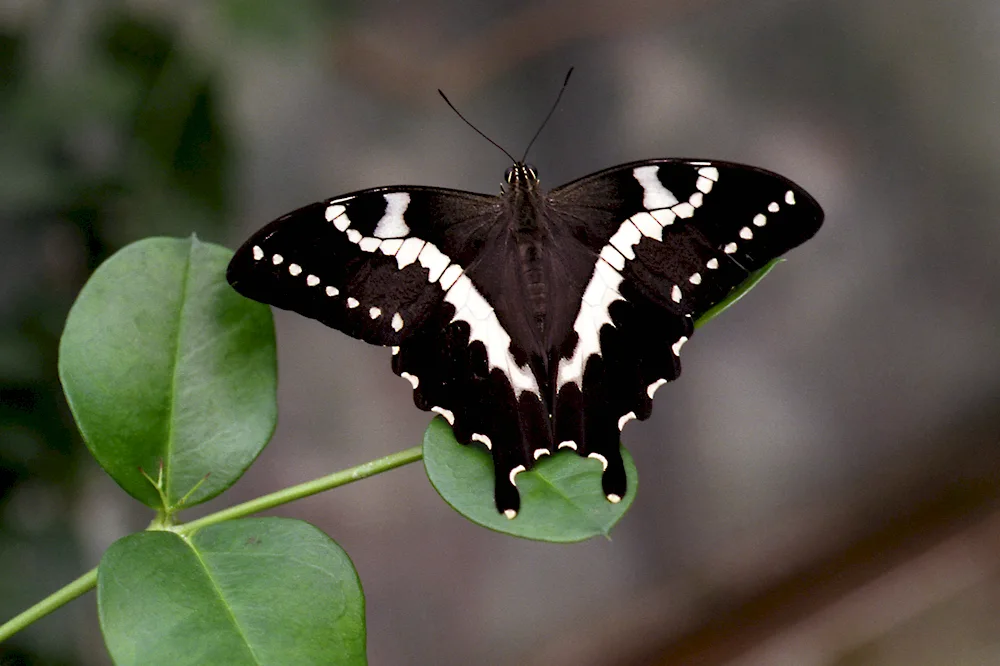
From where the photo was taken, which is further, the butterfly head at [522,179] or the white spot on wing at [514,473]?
the butterfly head at [522,179]

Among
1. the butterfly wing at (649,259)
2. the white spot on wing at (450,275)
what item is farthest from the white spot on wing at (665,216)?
the white spot on wing at (450,275)

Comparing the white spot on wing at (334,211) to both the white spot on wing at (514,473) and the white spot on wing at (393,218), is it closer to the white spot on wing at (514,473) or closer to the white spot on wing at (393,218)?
the white spot on wing at (393,218)

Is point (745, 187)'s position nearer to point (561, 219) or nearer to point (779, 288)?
point (561, 219)

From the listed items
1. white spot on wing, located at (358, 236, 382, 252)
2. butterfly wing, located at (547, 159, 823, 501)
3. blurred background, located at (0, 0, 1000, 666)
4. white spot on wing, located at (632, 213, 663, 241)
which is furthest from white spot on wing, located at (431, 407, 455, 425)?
blurred background, located at (0, 0, 1000, 666)

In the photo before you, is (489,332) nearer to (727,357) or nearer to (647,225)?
(647,225)

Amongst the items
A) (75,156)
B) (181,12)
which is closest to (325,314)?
(75,156)

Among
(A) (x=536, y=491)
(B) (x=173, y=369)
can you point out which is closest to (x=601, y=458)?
(A) (x=536, y=491)

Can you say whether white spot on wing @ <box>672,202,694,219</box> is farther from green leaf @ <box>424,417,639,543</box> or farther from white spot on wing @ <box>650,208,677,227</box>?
green leaf @ <box>424,417,639,543</box>
